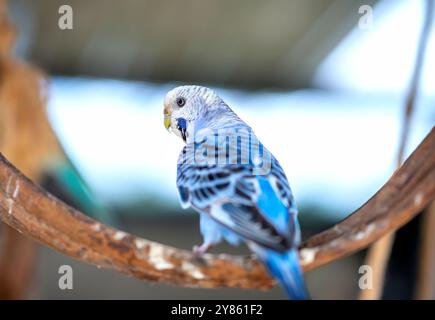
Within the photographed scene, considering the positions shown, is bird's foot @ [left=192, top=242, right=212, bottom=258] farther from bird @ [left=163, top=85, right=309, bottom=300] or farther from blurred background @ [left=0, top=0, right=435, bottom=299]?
blurred background @ [left=0, top=0, right=435, bottom=299]

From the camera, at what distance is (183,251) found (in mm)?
893

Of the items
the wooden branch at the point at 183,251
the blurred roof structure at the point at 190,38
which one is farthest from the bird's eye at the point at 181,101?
the blurred roof structure at the point at 190,38

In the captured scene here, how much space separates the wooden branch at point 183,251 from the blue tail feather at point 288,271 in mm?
91

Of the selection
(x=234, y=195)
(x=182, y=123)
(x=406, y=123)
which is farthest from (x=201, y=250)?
(x=406, y=123)

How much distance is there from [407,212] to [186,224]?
212cm

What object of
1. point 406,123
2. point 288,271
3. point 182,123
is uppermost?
point 406,123

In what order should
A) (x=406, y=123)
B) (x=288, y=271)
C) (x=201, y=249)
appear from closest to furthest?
1. (x=288, y=271)
2. (x=201, y=249)
3. (x=406, y=123)

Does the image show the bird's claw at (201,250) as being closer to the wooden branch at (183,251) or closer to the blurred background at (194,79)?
the wooden branch at (183,251)

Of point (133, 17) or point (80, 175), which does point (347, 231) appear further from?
point (133, 17)

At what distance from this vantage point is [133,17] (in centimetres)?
268

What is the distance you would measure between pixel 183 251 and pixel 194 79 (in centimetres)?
215

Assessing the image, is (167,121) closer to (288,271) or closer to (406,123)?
(288,271)

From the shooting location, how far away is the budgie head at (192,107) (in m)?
0.92
